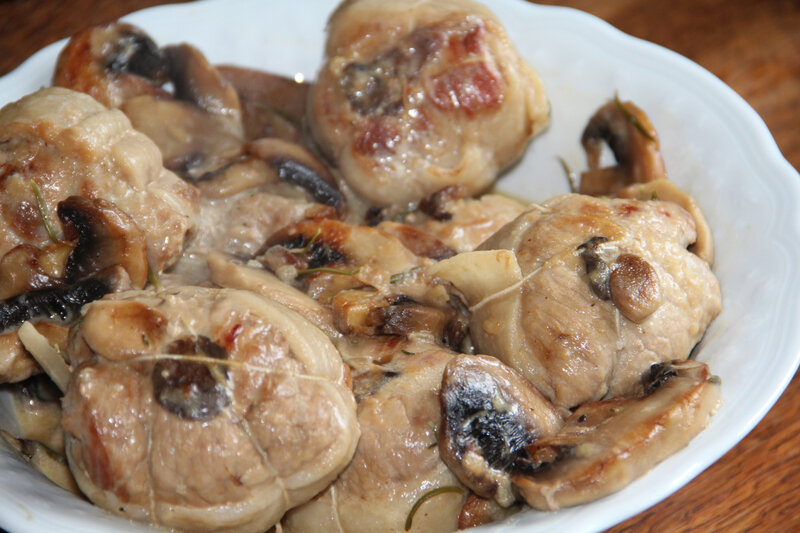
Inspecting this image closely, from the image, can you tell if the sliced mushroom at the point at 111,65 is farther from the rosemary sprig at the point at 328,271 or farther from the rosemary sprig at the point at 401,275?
the rosemary sprig at the point at 401,275

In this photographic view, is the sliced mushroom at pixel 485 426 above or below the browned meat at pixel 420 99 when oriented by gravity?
below

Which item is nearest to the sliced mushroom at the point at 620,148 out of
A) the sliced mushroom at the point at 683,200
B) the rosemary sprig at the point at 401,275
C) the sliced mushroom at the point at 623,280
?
the sliced mushroom at the point at 683,200

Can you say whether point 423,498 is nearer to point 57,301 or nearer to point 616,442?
point 616,442

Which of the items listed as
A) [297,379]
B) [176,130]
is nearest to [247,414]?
[297,379]

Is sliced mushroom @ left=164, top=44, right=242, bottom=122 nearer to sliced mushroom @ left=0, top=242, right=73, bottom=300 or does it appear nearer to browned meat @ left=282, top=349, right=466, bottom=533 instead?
sliced mushroom @ left=0, top=242, right=73, bottom=300

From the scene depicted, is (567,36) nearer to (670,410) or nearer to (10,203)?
(670,410)

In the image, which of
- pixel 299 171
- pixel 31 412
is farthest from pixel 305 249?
pixel 31 412
